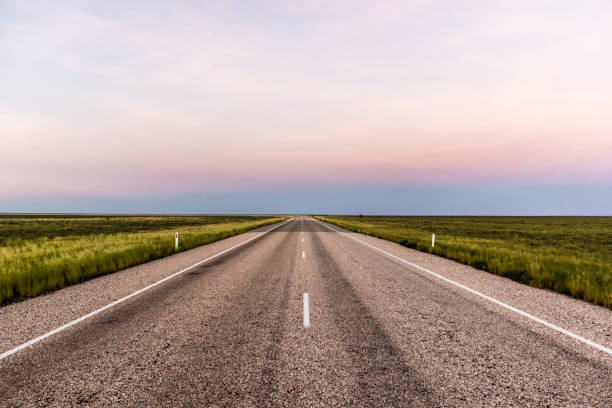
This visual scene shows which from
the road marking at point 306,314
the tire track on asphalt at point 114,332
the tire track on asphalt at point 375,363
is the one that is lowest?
the tire track on asphalt at point 114,332

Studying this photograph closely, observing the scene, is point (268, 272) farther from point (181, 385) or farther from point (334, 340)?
point (181, 385)

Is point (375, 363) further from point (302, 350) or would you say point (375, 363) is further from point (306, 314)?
point (306, 314)

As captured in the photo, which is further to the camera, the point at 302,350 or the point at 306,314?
the point at 306,314

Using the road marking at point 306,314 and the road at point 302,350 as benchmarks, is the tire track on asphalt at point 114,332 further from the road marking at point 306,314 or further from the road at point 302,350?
the road marking at point 306,314

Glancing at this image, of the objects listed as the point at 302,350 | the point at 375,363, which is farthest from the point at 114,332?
the point at 375,363

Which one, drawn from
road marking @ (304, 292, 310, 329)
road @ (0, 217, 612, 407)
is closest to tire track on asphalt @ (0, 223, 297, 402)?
road @ (0, 217, 612, 407)

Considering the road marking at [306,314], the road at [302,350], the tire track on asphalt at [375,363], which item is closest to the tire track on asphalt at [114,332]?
the road at [302,350]

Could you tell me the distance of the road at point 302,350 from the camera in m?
3.17

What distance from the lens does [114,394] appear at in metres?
3.18

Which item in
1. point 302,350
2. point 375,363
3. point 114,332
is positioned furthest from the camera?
point 114,332

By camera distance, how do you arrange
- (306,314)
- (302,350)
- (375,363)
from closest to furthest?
(375,363) → (302,350) → (306,314)

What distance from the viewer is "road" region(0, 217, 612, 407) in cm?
317

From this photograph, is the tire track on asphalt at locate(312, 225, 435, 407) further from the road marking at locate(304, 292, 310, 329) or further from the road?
the road marking at locate(304, 292, 310, 329)

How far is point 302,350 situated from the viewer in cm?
417
